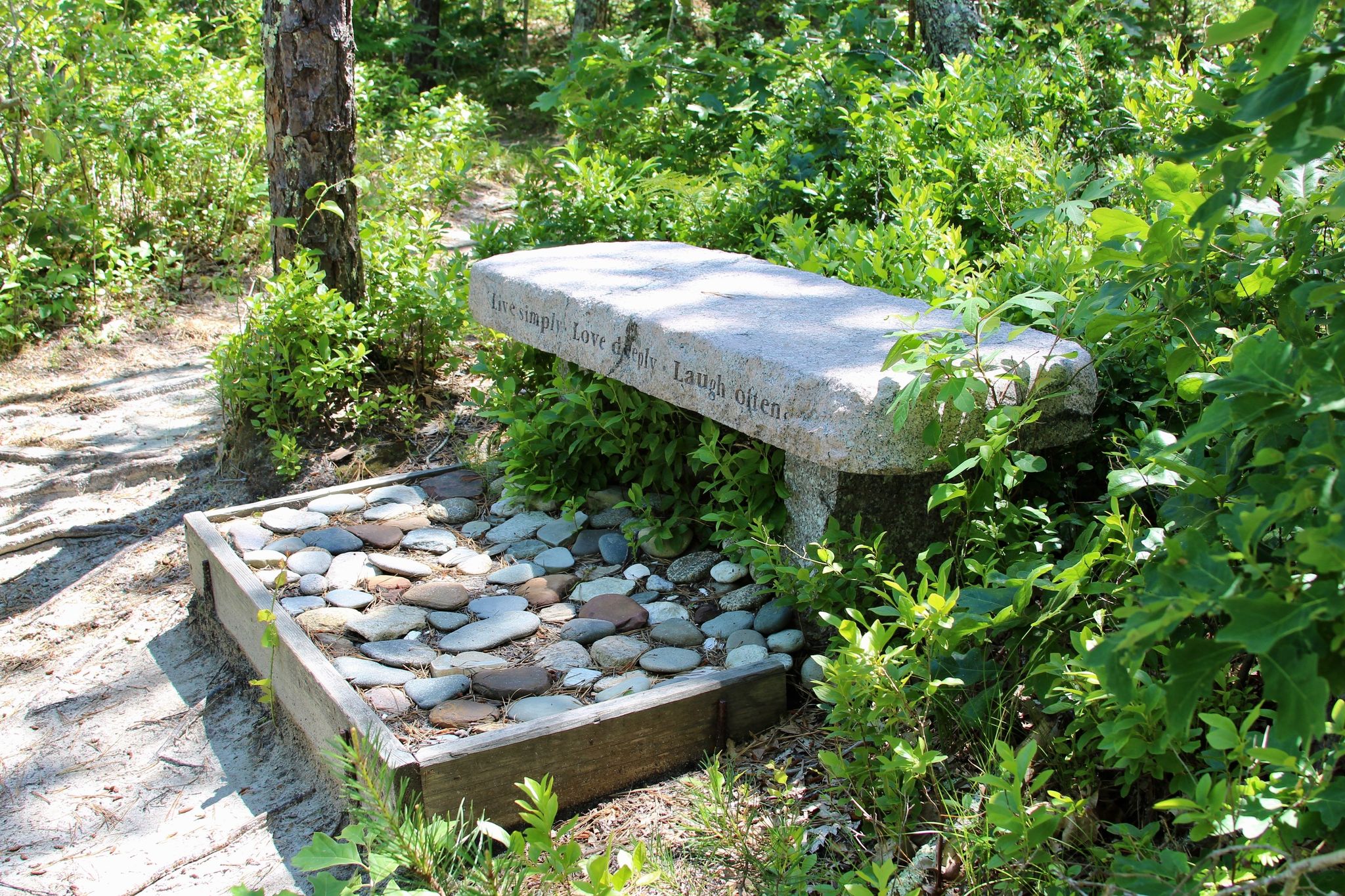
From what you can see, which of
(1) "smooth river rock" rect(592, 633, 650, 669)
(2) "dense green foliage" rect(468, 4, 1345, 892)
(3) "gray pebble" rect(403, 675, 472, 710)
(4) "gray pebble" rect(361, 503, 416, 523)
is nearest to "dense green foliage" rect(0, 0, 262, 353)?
(4) "gray pebble" rect(361, 503, 416, 523)

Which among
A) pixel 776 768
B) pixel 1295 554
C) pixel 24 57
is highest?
pixel 24 57

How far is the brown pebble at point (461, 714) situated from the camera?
2.97 meters

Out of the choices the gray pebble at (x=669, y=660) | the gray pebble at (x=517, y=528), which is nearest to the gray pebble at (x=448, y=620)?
the gray pebble at (x=517, y=528)

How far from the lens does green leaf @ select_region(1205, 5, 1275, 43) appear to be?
1.27m

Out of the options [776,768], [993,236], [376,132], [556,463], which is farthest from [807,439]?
[376,132]

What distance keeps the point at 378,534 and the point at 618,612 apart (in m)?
1.13

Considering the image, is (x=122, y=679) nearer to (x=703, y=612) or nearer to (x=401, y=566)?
(x=401, y=566)

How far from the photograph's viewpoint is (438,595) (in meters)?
3.66

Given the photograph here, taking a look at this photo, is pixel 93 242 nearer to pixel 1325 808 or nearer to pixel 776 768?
pixel 776 768

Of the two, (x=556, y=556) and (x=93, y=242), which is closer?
(x=556, y=556)

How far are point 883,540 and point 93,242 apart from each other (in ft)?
19.8

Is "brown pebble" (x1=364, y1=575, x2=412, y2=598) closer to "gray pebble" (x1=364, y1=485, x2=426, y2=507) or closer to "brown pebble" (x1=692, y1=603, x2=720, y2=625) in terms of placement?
"gray pebble" (x1=364, y1=485, x2=426, y2=507)

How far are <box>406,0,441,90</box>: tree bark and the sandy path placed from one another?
7904 millimetres

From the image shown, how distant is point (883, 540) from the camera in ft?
10.1
